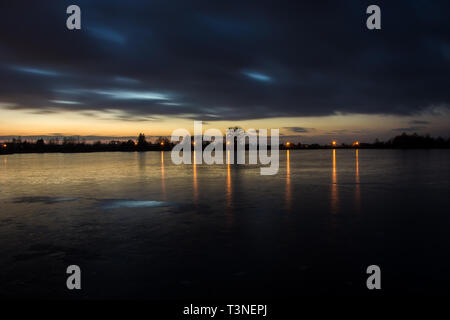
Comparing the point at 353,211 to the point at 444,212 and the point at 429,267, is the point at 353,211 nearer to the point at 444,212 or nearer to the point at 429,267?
the point at 444,212

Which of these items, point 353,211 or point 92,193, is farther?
point 92,193

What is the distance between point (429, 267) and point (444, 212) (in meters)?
6.55

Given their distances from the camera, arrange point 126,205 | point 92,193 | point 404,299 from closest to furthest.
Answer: point 404,299 → point 126,205 → point 92,193

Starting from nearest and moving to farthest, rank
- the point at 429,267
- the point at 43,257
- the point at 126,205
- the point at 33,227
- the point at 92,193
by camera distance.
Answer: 1. the point at 429,267
2. the point at 43,257
3. the point at 33,227
4. the point at 126,205
5. the point at 92,193

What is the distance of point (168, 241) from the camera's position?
29.2 feet

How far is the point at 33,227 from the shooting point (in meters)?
10.6

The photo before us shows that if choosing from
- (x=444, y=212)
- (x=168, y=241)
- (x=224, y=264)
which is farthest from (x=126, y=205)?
(x=444, y=212)

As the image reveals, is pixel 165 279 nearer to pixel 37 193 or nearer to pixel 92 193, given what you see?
pixel 92 193

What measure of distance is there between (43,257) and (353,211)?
10.3m

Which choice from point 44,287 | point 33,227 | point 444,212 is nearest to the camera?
point 44,287

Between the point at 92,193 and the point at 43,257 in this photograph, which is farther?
the point at 92,193
